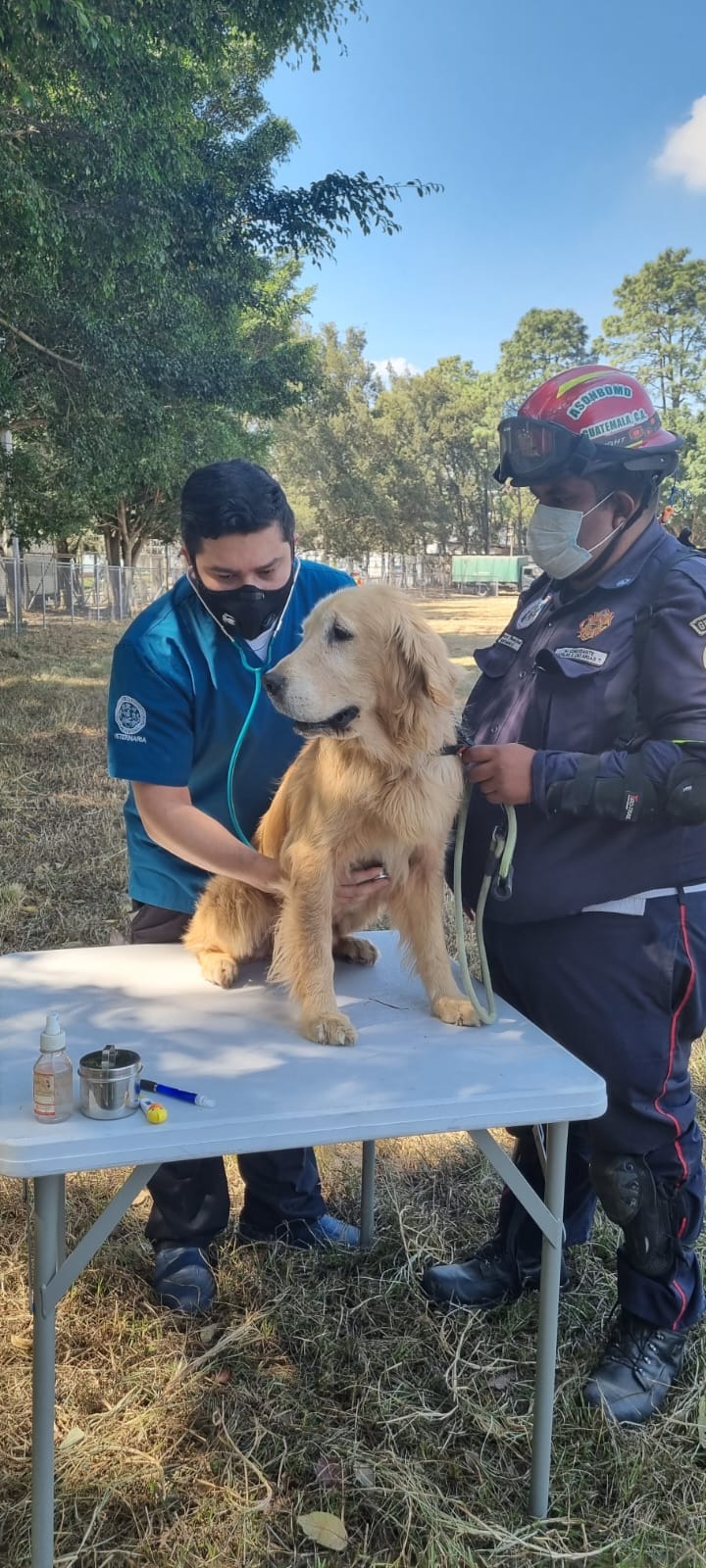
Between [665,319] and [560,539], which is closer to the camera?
[560,539]

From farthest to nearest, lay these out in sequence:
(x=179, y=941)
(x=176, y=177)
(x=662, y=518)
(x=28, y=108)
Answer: (x=176, y=177) < (x=28, y=108) < (x=179, y=941) < (x=662, y=518)

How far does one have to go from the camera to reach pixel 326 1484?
2217mm

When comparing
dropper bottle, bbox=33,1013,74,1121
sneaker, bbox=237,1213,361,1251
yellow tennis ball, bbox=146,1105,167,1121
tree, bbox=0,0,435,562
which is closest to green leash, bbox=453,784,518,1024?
yellow tennis ball, bbox=146,1105,167,1121

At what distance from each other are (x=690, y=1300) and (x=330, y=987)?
4.20 ft

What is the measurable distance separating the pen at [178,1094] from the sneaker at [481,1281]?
4.93ft

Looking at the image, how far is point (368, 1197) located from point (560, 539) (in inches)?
84.0

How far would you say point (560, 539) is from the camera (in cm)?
233

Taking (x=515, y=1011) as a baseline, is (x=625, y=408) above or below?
above

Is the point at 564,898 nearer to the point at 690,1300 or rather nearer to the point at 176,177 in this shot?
the point at 690,1300

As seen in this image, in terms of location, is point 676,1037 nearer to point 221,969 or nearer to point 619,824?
point 619,824

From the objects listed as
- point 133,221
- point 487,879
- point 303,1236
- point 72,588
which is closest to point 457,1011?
point 487,879

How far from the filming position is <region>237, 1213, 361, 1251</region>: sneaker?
3.07 metres

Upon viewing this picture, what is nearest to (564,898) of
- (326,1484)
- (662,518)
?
(662,518)

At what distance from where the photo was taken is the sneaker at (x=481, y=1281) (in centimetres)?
285
